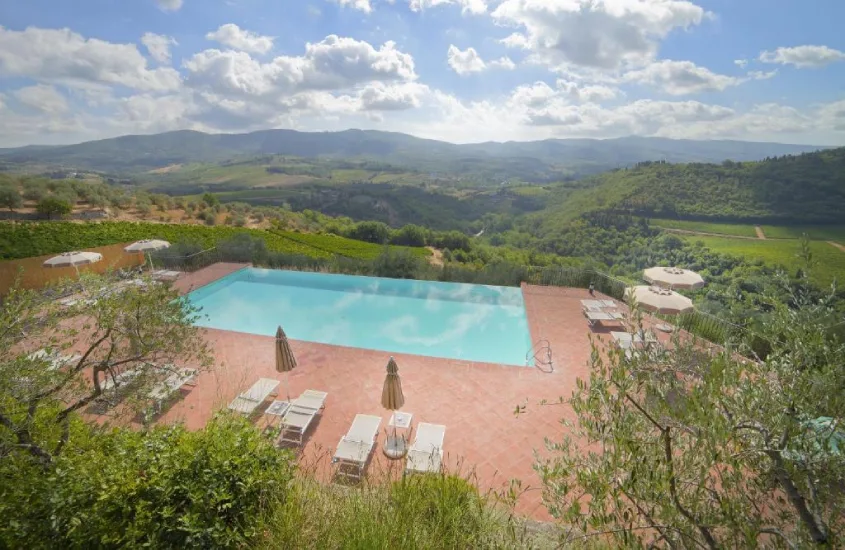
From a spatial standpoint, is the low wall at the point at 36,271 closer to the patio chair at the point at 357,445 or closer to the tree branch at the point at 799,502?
the patio chair at the point at 357,445

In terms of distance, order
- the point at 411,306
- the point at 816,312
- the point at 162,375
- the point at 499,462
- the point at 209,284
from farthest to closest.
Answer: the point at 209,284
the point at 411,306
the point at 499,462
the point at 162,375
the point at 816,312

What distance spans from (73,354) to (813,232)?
57.2 meters

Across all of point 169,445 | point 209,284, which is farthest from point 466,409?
point 209,284

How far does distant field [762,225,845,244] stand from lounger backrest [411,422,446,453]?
50.1 meters

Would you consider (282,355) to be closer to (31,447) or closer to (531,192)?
(31,447)

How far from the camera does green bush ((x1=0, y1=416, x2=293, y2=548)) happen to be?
2.71m

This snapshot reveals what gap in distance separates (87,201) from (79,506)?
3649 cm

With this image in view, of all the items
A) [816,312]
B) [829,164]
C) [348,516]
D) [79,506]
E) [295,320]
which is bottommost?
[295,320]

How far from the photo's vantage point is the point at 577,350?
912 cm

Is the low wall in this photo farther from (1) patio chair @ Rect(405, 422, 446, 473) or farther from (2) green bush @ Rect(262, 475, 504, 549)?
(2) green bush @ Rect(262, 475, 504, 549)

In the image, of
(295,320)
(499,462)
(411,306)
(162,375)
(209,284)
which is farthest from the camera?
(209,284)

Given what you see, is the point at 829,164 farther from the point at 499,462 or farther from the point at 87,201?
the point at 87,201

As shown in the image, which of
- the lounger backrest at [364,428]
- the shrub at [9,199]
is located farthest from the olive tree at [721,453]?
the shrub at [9,199]

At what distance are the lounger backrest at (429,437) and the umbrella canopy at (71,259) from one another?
12129 mm
